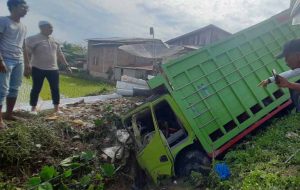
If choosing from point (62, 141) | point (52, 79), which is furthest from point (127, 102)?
point (62, 141)

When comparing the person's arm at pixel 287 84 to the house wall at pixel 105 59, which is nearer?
the person's arm at pixel 287 84

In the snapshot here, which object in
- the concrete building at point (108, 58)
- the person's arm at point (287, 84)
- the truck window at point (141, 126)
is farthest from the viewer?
the concrete building at point (108, 58)

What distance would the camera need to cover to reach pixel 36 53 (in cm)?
649

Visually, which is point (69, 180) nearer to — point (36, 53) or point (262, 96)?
point (36, 53)

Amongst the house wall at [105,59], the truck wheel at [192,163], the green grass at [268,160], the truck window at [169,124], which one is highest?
the house wall at [105,59]

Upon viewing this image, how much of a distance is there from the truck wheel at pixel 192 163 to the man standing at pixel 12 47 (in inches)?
110

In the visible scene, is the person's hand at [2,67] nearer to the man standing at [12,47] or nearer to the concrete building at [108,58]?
the man standing at [12,47]

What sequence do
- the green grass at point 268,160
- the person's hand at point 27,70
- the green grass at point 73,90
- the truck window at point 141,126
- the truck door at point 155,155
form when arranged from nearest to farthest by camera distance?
1. the green grass at point 268,160
2. the truck door at point 155,155
3. the truck window at point 141,126
4. the person's hand at point 27,70
5. the green grass at point 73,90

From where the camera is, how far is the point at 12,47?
5199mm

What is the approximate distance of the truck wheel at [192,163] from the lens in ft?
18.0

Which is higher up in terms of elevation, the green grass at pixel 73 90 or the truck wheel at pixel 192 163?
the green grass at pixel 73 90

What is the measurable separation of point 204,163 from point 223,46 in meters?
2.20

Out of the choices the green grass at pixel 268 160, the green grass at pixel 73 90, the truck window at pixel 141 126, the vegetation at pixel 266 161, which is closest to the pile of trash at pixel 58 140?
the truck window at pixel 141 126

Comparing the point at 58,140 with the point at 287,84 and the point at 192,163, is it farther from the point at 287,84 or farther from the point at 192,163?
the point at 287,84
